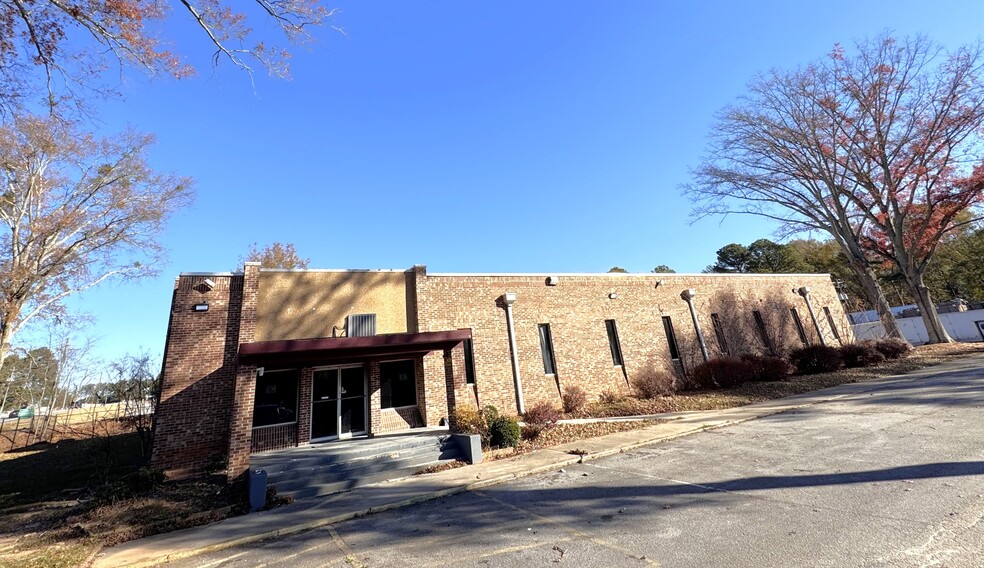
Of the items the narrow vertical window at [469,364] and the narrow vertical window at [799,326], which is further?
the narrow vertical window at [799,326]

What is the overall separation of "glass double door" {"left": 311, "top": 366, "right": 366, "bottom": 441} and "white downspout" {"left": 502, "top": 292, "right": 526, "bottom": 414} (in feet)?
17.6

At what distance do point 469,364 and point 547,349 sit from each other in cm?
343

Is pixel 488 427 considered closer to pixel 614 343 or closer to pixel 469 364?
pixel 469 364

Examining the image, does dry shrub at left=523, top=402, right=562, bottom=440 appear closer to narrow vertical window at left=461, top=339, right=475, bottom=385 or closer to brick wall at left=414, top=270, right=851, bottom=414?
brick wall at left=414, top=270, right=851, bottom=414

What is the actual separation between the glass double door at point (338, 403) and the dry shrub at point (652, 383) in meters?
10.9

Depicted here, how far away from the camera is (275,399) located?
11.8 metres

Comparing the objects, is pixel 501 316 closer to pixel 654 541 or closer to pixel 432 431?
pixel 432 431

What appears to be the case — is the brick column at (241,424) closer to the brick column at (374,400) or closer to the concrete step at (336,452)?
the concrete step at (336,452)

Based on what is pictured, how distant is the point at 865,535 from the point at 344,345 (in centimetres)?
981

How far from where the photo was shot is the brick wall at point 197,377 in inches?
410

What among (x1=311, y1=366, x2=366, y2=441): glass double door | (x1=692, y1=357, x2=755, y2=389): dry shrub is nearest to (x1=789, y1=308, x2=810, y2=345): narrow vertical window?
(x1=692, y1=357, x2=755, y2=389): dry shrub

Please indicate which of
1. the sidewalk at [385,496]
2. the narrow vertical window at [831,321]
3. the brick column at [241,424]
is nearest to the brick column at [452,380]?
the sidewalk at [385,496]

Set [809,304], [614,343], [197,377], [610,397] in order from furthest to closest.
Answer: [809,304]
[614,343]
[610,397]
[197,377]

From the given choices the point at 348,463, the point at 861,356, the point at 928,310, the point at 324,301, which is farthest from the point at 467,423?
the point at 928,310
